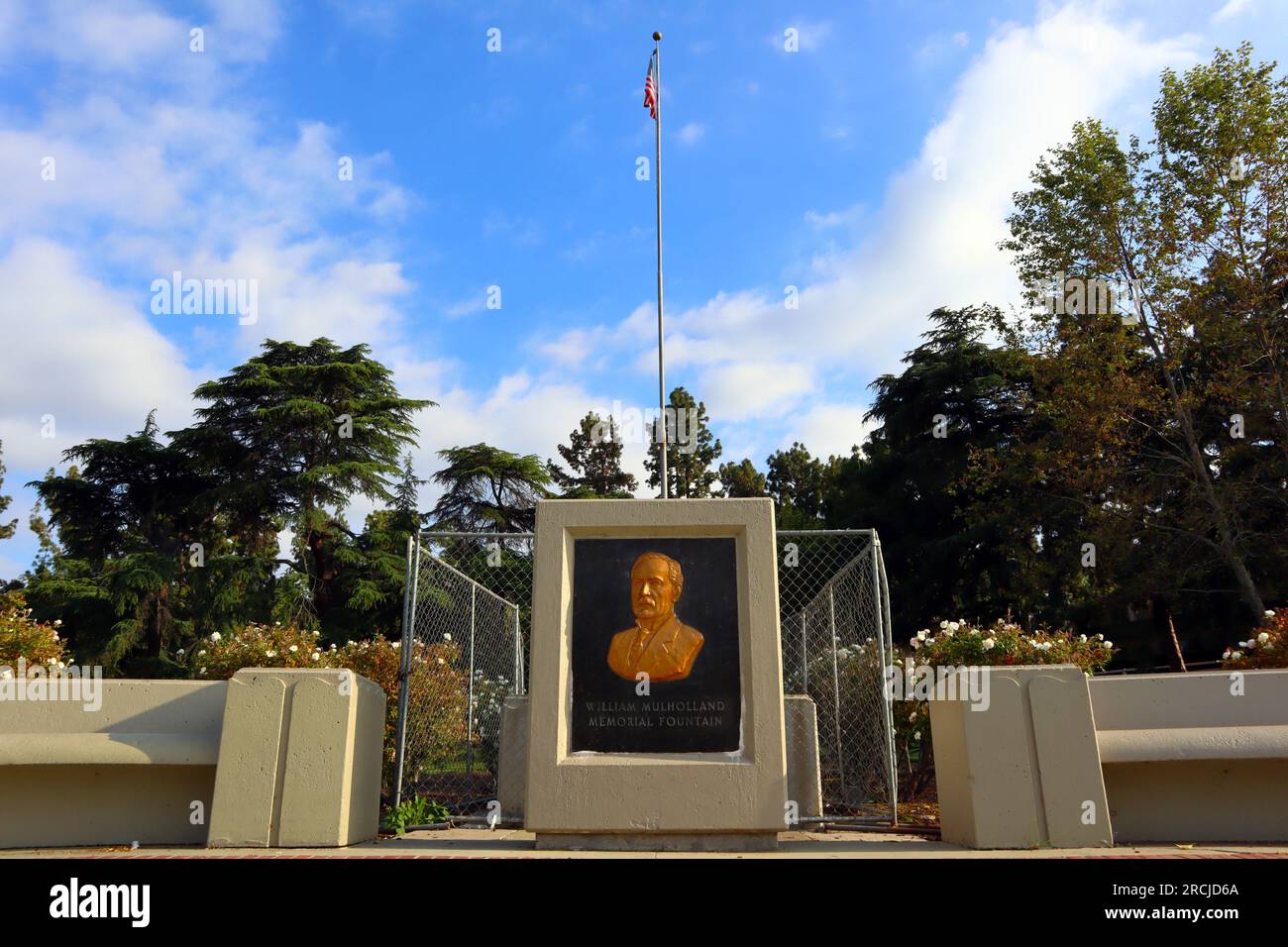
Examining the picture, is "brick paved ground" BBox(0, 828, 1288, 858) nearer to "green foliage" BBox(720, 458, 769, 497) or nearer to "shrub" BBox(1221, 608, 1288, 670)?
"shrub" BBox(1221, 608, 1288, 670)

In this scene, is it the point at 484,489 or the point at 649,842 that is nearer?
the point at 649,842

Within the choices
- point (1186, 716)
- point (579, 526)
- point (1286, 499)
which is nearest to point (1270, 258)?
point (1286, 499)

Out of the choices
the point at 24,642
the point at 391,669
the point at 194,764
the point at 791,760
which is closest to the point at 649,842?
the point at 791,760

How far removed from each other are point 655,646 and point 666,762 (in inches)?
30.9

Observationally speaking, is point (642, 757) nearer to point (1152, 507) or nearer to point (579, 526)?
point (579, 526)

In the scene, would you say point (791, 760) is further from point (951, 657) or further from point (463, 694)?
point (463, 694)

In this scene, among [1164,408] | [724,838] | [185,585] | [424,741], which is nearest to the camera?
[724,838]

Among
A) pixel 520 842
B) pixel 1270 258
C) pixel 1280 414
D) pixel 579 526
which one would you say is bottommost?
pixel 520 842

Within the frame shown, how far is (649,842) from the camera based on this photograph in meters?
5.87

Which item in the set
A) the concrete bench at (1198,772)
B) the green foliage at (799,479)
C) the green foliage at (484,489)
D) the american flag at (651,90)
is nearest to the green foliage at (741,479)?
the green foliage at (799,479)

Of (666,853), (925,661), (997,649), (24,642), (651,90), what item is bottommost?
(666,853)

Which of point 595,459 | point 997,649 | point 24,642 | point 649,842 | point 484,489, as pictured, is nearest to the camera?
point 649,842

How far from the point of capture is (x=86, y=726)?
6121 millimetres

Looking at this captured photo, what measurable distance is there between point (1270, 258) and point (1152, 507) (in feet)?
19.9
